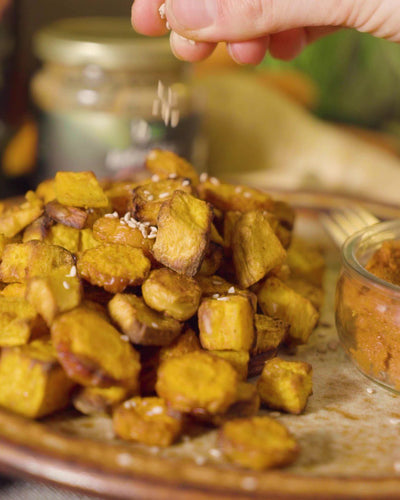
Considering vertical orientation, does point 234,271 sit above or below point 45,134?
above

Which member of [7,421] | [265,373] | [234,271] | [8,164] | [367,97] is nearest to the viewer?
[7,421]

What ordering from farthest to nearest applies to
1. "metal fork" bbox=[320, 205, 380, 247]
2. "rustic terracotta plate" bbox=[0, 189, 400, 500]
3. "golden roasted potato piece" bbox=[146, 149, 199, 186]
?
"metal fork" bbox=[320, 205, 380, 247], "golden roasted potato piece" bbox=[146, 149, 199, 186], "rustic terracotta plate" bbox=[0, 189, 400, 500]

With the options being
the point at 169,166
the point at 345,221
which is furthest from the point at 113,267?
the point at 345,221

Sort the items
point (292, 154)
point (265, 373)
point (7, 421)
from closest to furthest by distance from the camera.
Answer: point (7, 421) → point (265, 373) → point (292, 154)

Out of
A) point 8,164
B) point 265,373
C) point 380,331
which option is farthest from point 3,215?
point 8,164

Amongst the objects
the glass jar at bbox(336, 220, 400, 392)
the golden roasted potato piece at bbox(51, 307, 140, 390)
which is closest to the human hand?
the glass jar at bbox(336, 220, 400, 392)

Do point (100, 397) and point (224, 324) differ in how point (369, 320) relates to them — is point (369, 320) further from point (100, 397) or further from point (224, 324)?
point (100, 397)

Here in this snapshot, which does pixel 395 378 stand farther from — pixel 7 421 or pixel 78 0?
pixel 78 0

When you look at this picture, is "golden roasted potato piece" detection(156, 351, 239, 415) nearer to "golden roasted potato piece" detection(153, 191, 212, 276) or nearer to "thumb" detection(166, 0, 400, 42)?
"golden roasted potato piece" detection(153, 191, 212, 276)
